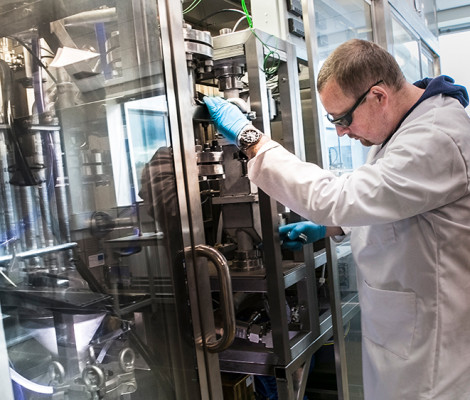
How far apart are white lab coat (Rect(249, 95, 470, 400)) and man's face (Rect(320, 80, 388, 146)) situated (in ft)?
0.28

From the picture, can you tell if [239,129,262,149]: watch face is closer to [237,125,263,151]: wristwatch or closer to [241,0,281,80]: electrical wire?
[237,125,263,151]: wristwatch

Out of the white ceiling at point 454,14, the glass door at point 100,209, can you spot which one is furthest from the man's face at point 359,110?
the white ceiling at point 454,14

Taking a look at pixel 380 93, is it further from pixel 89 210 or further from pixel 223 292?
pixel 89 210

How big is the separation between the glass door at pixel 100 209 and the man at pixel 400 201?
14.1 inches

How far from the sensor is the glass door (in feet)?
2.94

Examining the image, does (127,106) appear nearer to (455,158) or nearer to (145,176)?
(145,176)

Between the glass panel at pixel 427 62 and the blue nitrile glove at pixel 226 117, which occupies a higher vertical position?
the glass panel at pixel 427 62

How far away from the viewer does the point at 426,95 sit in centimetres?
140

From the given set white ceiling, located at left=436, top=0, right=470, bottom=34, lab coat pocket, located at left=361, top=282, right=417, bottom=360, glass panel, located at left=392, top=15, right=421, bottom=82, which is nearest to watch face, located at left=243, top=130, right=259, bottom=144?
lab coat pocket, located at left=361, top=282, right=417, bottom=360

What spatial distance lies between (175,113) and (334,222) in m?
0.54

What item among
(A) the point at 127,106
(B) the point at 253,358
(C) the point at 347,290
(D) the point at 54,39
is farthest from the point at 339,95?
(C) the point at 347,290

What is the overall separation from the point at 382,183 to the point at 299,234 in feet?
1.55

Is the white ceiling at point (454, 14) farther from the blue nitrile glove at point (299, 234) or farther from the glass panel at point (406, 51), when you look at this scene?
the blue nitrile glove at point (299, 234)

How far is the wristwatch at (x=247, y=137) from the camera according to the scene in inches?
56.6
